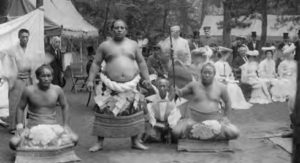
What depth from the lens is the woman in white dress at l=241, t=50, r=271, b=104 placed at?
10.9 metres

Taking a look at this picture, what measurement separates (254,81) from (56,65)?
460 centimetres

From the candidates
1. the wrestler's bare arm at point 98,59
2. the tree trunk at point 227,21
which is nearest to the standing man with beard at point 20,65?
the wrestler's bare arm at point 98,59

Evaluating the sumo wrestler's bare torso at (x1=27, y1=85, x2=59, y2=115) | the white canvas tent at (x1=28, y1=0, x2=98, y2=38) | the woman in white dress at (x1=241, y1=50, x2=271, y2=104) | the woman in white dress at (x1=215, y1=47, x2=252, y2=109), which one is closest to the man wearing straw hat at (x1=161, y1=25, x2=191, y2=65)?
the woman in white dress at (x1=215, y1=47, x2=252, y2=109)

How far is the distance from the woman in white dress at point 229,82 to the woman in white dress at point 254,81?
0.68 meters

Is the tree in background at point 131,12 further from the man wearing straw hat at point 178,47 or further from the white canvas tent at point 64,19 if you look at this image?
the man wearing straw hat at point 178,47

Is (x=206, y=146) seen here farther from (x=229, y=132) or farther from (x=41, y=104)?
(x=41, y=104)

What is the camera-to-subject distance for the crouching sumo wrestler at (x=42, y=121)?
5.24 metres

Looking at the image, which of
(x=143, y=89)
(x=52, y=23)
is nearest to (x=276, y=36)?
(x=52, y=23)

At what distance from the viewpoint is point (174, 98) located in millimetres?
6555

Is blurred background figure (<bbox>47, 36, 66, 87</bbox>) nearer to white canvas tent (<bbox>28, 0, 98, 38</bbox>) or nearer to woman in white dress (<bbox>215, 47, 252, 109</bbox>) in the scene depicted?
woman in white dress (<bbox>215, 47, 252, 109</bbox>)

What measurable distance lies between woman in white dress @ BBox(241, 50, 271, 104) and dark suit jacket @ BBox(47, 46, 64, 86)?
14.3 ft

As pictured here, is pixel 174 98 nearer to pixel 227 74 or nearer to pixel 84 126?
pixel 84 126

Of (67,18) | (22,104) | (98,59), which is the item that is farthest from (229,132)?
(67,18)

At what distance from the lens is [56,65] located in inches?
392
